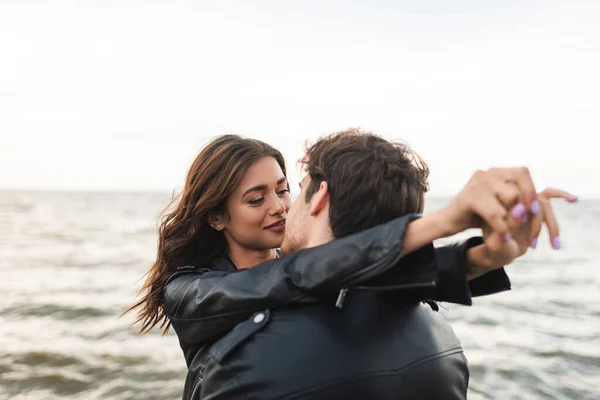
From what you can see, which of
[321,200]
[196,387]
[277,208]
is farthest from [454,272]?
[277,208]

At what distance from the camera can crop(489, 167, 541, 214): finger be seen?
4.89ft

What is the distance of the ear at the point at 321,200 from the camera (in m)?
2.11

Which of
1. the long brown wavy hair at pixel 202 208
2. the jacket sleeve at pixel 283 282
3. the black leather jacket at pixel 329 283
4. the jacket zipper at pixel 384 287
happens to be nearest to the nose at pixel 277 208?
the long brown wavy hair at pixel 202 208

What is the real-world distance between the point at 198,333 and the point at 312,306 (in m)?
0.56

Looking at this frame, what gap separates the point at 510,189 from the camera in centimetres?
148

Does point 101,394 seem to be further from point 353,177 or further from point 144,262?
point 144,262

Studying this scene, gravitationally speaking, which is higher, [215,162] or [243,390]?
[215,162]

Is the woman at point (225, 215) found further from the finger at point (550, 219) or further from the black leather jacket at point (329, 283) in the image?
the finger at point (550, 219)

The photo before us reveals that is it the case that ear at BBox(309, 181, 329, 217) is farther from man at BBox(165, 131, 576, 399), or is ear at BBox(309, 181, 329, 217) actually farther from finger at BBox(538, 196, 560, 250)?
finger at BBox(538, 196, 560, 250)

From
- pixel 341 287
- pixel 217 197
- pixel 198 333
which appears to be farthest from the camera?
pixel 217 197

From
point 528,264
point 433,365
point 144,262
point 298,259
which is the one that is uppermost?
point 298,259

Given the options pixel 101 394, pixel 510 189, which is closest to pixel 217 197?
pixel 510 189

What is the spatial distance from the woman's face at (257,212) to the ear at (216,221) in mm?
14

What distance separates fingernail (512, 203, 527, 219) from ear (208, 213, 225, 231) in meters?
2.27
